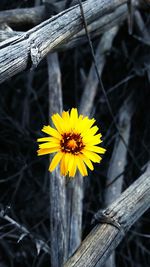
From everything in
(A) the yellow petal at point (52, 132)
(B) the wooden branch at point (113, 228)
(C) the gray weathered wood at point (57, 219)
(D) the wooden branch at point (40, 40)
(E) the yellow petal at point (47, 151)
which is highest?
(D) the wooden branch at point (40, 40)

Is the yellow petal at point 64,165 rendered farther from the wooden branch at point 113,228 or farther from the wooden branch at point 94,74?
the wooden branch at point 94,74

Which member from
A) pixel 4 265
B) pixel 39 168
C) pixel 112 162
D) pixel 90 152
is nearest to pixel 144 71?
pixel 112 162

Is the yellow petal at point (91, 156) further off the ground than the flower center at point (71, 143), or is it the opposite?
the flower center at point (71, 143)

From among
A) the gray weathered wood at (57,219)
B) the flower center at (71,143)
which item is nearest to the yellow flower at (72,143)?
the flower center at (71,143)

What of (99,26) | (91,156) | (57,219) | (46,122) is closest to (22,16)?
(99,26)

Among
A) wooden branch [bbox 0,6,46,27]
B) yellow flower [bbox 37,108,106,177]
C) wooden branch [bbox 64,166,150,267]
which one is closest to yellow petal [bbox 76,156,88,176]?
yellow flower [bbox 37,108,106,177]

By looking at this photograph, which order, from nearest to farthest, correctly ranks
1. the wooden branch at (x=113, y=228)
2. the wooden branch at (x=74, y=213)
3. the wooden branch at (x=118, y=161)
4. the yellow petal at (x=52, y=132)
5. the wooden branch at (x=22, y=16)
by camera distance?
the wooden branch at (x=113, y=228), the yellow petal at (x=52, y=132), the wooden branch at (x=74, y=213), the wooden branch at (x=22, y=16), the wooden branch at (x=118, y=161)

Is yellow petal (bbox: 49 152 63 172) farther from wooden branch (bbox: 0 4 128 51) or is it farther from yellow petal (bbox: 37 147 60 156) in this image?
wooden branch (bbox: 0 4 128 51)

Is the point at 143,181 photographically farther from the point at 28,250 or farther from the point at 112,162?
the point at 28,250
